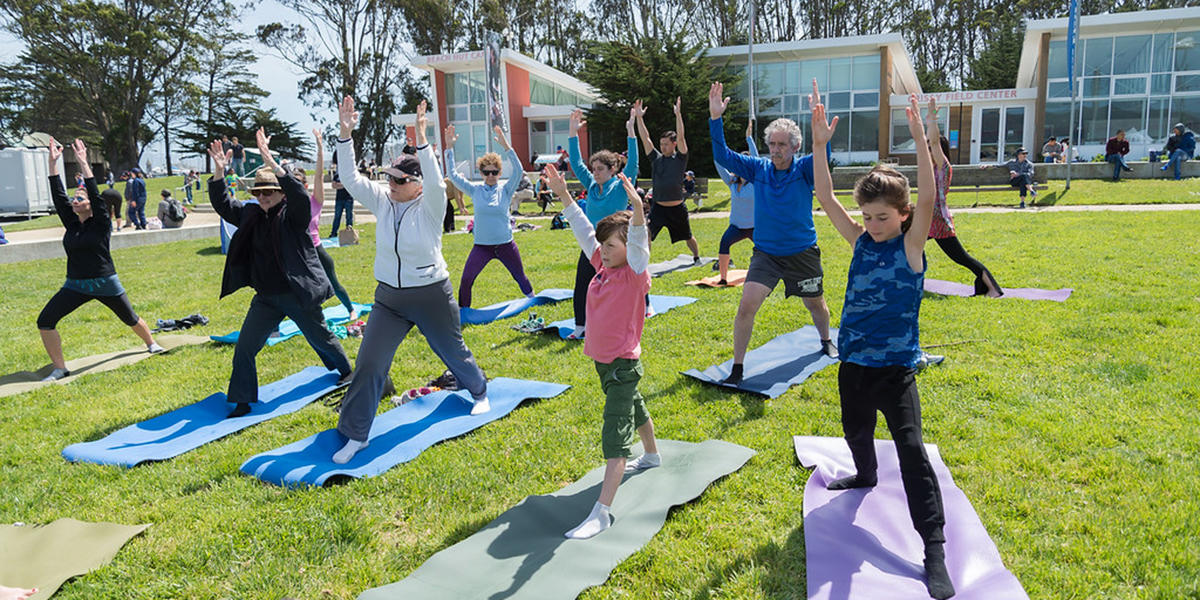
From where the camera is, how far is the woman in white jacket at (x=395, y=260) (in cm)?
455

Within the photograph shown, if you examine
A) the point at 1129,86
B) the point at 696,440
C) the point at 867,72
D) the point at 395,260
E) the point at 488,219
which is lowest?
Result: the point at 696,440

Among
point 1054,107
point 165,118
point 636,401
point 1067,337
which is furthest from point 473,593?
point 165,118

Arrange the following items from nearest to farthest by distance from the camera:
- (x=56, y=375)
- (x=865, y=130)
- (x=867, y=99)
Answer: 1. (x=56, y=375)
2. (x=867, y=99)
3. (x=865, y=130)

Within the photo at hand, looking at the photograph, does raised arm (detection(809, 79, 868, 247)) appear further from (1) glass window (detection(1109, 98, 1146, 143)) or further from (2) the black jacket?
(1) glass window (detection(1109, 98, 1146, 143))

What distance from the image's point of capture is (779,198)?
5.29 m

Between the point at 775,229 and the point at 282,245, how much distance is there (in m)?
3.67

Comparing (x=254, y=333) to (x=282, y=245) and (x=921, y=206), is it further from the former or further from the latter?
(x=921, y=206)

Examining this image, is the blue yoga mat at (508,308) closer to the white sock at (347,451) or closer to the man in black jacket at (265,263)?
the man in black jacket at (265,263)

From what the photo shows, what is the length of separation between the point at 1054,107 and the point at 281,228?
3406cm

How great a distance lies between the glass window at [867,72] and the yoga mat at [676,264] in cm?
2542

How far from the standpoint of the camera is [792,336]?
665cm

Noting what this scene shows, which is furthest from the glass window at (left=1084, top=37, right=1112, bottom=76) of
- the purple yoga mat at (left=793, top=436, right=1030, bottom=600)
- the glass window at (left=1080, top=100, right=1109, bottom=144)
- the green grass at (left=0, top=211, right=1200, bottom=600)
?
the purple yoga mat at (left=793, top=436, right=1030, bottom=600)

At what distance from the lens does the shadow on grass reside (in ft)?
9.94

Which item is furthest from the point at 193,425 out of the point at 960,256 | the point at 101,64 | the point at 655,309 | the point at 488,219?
the point at 101,64
